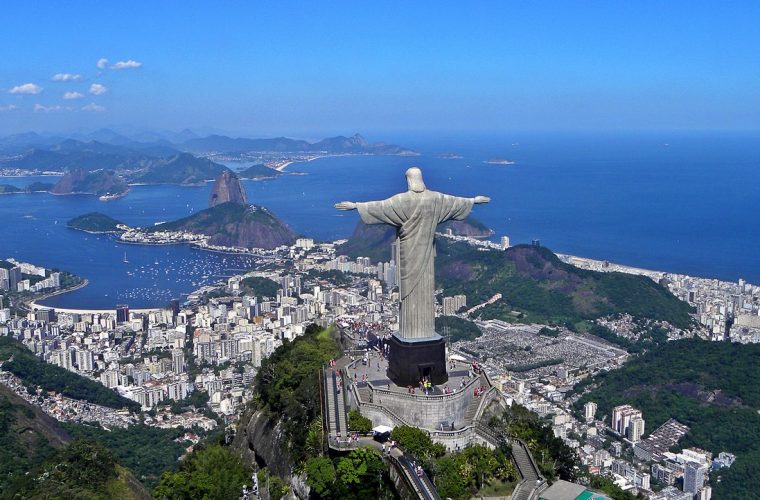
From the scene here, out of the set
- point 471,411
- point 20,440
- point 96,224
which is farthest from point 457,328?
point 96,224

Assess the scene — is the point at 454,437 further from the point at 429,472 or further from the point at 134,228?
the point at 134,228

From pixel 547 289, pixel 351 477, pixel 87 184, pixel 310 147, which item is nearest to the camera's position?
pixel 351 477

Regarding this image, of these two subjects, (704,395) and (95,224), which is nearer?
(704,395)

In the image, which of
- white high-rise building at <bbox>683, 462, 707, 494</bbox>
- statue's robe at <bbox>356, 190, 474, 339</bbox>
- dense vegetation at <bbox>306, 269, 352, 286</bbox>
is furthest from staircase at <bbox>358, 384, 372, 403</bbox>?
dense vegetation at <bbox>306, 269, 352, 286</bbox>

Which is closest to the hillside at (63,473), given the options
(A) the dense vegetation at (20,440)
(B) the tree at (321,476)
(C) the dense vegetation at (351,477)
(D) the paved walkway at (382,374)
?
(A) the dense vegetation at (20,440)

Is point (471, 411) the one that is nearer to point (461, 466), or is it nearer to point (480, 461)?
point (480, 461)

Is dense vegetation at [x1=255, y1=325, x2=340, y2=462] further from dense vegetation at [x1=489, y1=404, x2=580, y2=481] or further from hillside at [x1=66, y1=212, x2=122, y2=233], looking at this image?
hillside at [x1=66, y1=212, x2=122, y2=233]

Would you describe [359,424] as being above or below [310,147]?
below
